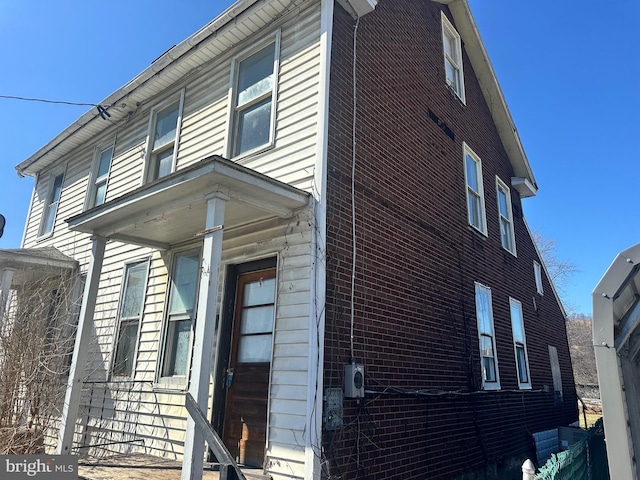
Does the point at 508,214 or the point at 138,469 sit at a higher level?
the point at 508,214

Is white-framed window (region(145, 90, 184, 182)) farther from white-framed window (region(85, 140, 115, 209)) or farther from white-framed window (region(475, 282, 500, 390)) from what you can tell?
A: white-framed window (region(475, 282, 500, 390))

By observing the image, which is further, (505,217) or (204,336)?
(505,217)

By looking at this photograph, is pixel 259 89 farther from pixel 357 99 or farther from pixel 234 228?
pixel 234 228

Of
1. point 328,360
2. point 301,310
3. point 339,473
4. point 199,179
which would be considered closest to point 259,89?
point 199,179

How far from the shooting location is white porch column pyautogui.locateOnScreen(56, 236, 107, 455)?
5336mm

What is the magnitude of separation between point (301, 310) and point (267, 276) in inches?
36.9

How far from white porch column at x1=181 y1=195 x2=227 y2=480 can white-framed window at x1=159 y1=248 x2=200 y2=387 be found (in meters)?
2.06

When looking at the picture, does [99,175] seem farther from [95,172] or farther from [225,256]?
[225,256]

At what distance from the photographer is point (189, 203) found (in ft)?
15.6

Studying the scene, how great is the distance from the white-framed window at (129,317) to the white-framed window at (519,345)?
24.0 ft

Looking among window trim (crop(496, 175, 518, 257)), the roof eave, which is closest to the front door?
window trim (crop(496, 175, 518, 257))

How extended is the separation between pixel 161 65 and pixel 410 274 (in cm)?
542

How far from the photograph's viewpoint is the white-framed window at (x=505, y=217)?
34.9ft

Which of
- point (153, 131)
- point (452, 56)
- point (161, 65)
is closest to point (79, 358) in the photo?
point (153, 131)
